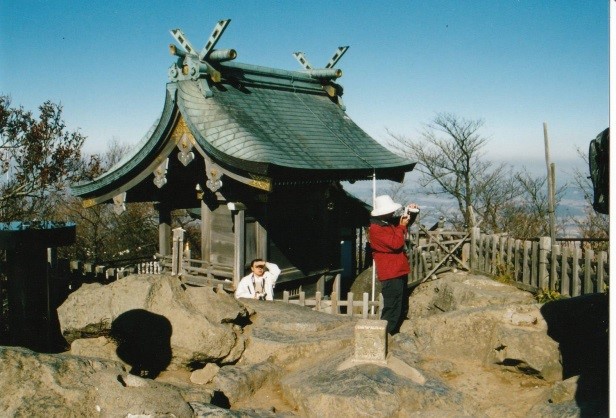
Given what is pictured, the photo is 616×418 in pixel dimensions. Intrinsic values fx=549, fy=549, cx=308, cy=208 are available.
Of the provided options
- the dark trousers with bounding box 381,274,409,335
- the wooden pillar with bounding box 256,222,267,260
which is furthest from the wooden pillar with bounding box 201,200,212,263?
the dark trousers with bounding box 381,274,409,335

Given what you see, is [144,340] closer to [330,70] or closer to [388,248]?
[388,248]

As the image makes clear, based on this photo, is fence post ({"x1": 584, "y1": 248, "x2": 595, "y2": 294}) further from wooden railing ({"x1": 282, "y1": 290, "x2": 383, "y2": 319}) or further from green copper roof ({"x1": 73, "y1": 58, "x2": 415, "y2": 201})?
green copper roof ({"x1": 73, "y1": 58, "x2": 415, "y2": 201})

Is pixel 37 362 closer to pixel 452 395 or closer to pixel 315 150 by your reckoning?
pixel 452 395

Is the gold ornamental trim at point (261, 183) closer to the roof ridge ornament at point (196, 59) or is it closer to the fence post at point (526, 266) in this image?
the roof ridge ornament at point (196, 59)

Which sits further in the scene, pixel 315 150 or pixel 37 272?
pixel 315 150

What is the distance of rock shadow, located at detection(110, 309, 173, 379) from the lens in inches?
270

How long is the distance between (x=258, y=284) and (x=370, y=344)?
148 inches

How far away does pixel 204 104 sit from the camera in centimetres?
1083

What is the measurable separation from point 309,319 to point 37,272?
14.0 feet

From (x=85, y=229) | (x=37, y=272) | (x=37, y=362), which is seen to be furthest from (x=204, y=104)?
(x=85, y=229)

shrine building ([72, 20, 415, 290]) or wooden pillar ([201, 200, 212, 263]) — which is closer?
shrine building ([72, 20, 415, 290])

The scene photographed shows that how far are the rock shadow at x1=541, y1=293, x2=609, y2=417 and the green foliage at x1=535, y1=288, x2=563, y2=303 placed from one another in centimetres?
331

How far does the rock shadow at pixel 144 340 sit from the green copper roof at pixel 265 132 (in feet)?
10.4

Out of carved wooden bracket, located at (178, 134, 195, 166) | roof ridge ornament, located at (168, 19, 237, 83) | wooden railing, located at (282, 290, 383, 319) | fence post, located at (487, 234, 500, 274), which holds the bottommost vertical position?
wooden railing, located at (282, 290, 383, 319)
